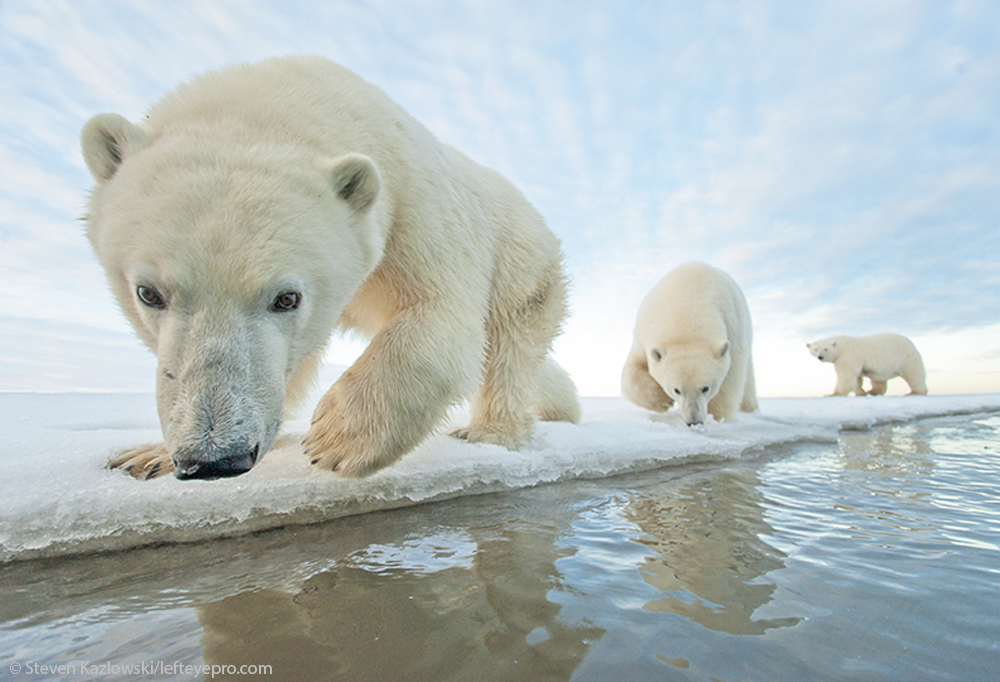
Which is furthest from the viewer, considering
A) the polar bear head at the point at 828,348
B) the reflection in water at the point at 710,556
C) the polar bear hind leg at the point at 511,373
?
the polar bear head at the point at 828,348

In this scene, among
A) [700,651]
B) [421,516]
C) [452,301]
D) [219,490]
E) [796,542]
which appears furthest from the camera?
[452,301]

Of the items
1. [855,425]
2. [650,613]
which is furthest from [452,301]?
[855,425]

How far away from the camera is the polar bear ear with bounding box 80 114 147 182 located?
1805 millimetres

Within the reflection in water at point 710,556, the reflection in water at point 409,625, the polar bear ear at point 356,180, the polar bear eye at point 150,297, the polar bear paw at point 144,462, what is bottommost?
the reflection in water at point 409,625

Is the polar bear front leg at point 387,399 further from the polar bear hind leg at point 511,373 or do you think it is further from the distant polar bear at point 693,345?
the distant polar bear at point 693,345

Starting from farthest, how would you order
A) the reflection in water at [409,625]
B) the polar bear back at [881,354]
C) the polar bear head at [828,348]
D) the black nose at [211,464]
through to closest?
the polar bear head at [828,348]
the polar bear back at [881,354]
the black nose at [211,464]
the reflection in water at [409,625]

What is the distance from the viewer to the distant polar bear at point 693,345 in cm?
542

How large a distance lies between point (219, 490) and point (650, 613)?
154 cm

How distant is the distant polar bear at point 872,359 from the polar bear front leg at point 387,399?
15616mm

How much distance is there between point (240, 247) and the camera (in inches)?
61.1

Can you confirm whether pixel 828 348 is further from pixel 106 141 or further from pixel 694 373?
pixel 106 141

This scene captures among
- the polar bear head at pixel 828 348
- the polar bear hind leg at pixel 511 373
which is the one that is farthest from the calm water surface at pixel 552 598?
the polar bear head at pixel 828 348

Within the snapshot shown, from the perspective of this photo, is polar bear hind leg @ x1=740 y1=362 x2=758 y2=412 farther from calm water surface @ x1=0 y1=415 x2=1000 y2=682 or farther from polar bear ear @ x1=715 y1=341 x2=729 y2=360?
calm water surface @ x1=0 y1=415 x2=1000 y2=682

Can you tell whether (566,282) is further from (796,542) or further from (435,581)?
(435,581)
